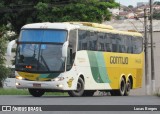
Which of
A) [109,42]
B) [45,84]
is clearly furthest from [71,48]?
[109,42]

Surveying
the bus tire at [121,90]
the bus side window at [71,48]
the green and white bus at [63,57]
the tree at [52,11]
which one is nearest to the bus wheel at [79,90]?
the green and white bus at [63,57]

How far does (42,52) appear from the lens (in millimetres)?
30203

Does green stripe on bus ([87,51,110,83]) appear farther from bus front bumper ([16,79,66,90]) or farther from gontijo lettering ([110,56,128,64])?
bus front bumper ([16,79,66,90])

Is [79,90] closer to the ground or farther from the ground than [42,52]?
closer to the ground

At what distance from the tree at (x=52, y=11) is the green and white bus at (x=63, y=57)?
17124 mm

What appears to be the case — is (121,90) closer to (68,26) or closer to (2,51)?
(68,26)

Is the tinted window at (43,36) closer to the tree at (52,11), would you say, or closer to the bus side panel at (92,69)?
the bus side panel at (92,69)

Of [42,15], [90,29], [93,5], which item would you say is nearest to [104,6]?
[93,5]

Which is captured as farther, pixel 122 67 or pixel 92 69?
pixel 122 67

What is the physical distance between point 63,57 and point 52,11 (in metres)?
22.4

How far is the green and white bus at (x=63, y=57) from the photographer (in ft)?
98.7

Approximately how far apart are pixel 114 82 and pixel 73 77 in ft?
18.3

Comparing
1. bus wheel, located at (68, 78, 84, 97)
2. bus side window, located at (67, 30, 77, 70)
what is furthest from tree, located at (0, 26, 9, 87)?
bus side window, located at (67, 30, 77, 70)

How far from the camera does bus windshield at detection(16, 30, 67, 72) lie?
30.1m
